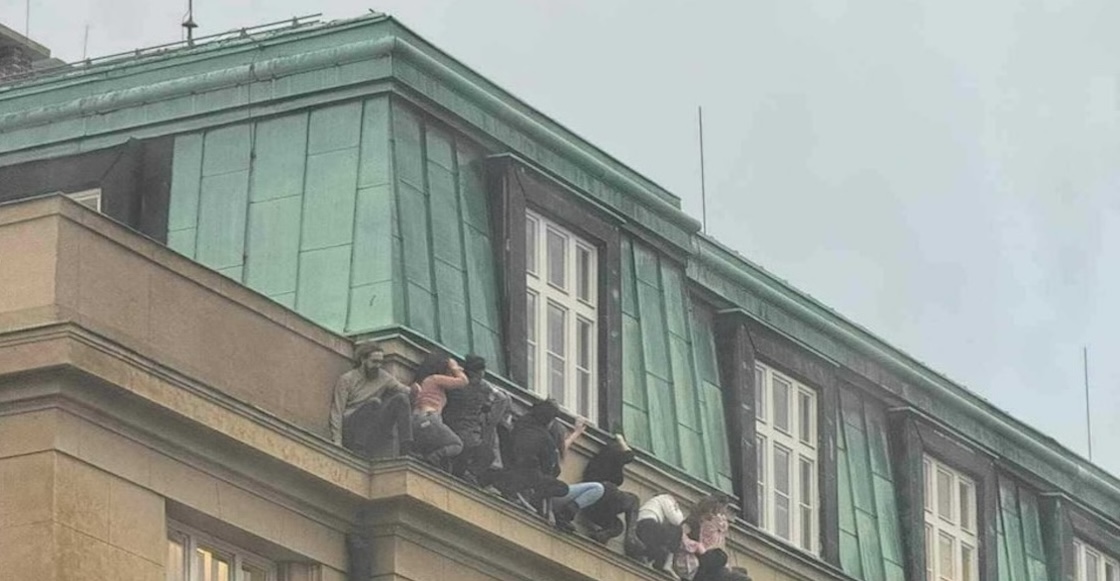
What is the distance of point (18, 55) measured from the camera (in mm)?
55156

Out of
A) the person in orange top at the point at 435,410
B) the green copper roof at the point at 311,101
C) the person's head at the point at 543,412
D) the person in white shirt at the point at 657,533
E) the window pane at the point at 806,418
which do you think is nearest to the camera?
the person in orange top at the point at 435,410

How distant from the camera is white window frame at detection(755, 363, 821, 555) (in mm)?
50938

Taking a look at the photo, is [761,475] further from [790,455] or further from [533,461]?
[533,461]

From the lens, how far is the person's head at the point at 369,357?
139 feet

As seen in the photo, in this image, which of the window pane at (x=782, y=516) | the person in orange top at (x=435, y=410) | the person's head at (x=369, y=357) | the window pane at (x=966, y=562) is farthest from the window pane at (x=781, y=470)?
the person's head at (x=369, y=357)

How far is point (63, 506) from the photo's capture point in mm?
37656

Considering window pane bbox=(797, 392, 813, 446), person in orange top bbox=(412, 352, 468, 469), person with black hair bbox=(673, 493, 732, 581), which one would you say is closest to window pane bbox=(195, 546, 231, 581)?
person in orange top bbox=(412, 352, 468, 469)

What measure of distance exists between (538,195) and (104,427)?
9.50 m

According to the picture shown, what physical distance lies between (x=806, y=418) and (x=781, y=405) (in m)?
0.72

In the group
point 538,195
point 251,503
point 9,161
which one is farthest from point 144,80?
point 251,503

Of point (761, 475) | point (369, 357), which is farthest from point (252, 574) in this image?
point (761, 475)

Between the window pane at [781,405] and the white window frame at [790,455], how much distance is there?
0.04ft

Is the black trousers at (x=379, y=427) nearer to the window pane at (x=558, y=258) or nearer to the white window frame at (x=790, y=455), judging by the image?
the window pane at (x=558, y=258)

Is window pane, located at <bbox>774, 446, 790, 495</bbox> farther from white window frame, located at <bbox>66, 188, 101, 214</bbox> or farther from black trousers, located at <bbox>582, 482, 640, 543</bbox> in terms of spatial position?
white window frame, located at <bbox>66, 188, 101, 214</bbox>
